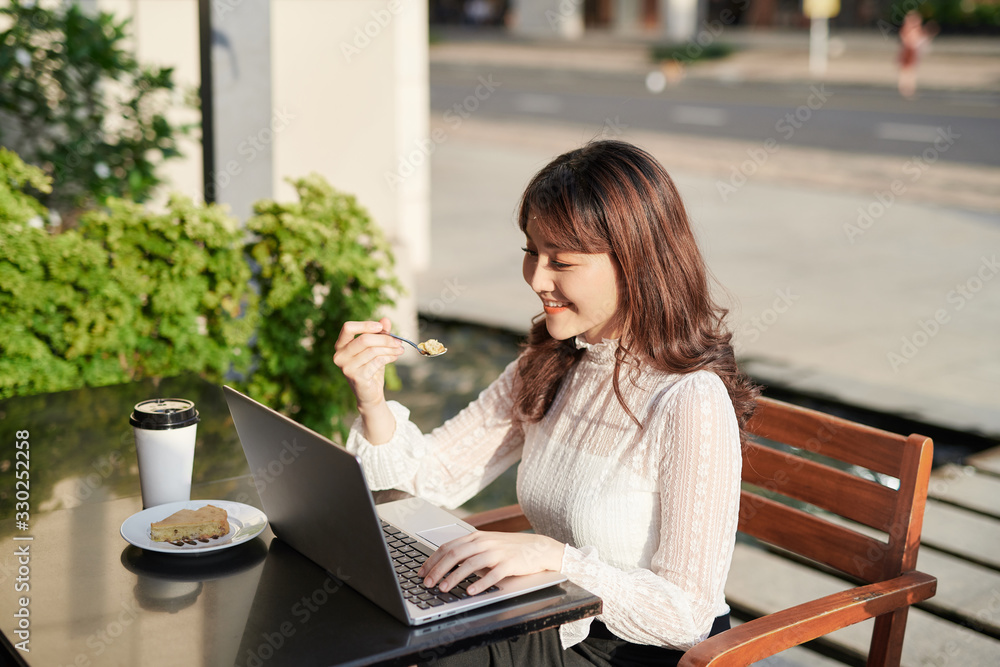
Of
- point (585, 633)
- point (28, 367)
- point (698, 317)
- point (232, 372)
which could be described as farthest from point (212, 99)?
point (585, 633)

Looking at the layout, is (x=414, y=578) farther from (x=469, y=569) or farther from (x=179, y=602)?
(x=179, y=602)

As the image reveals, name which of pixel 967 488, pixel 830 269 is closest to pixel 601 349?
pixel 967 488

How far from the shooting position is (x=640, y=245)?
1.89m

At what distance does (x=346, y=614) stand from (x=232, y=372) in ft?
7.51

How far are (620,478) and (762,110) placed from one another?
687 inches

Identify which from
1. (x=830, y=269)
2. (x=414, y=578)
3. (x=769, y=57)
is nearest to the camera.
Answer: (x=414, y=578)

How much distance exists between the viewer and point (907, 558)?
202 cm

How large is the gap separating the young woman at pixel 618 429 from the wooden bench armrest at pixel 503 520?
8.6 inches

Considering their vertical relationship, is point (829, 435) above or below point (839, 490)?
above

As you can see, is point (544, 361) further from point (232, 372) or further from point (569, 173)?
point (232, 372)

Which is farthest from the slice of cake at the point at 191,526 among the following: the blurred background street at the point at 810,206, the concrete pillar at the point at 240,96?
the blurred background street at the point at 810,206

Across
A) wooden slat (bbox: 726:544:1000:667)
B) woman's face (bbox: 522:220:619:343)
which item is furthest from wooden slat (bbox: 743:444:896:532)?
wooden slat (bbox: 726:544:1000:667)

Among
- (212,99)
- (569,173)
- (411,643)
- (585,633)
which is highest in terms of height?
(212,99)

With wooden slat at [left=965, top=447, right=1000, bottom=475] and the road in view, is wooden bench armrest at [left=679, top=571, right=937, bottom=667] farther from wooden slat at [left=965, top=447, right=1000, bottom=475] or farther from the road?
the road
